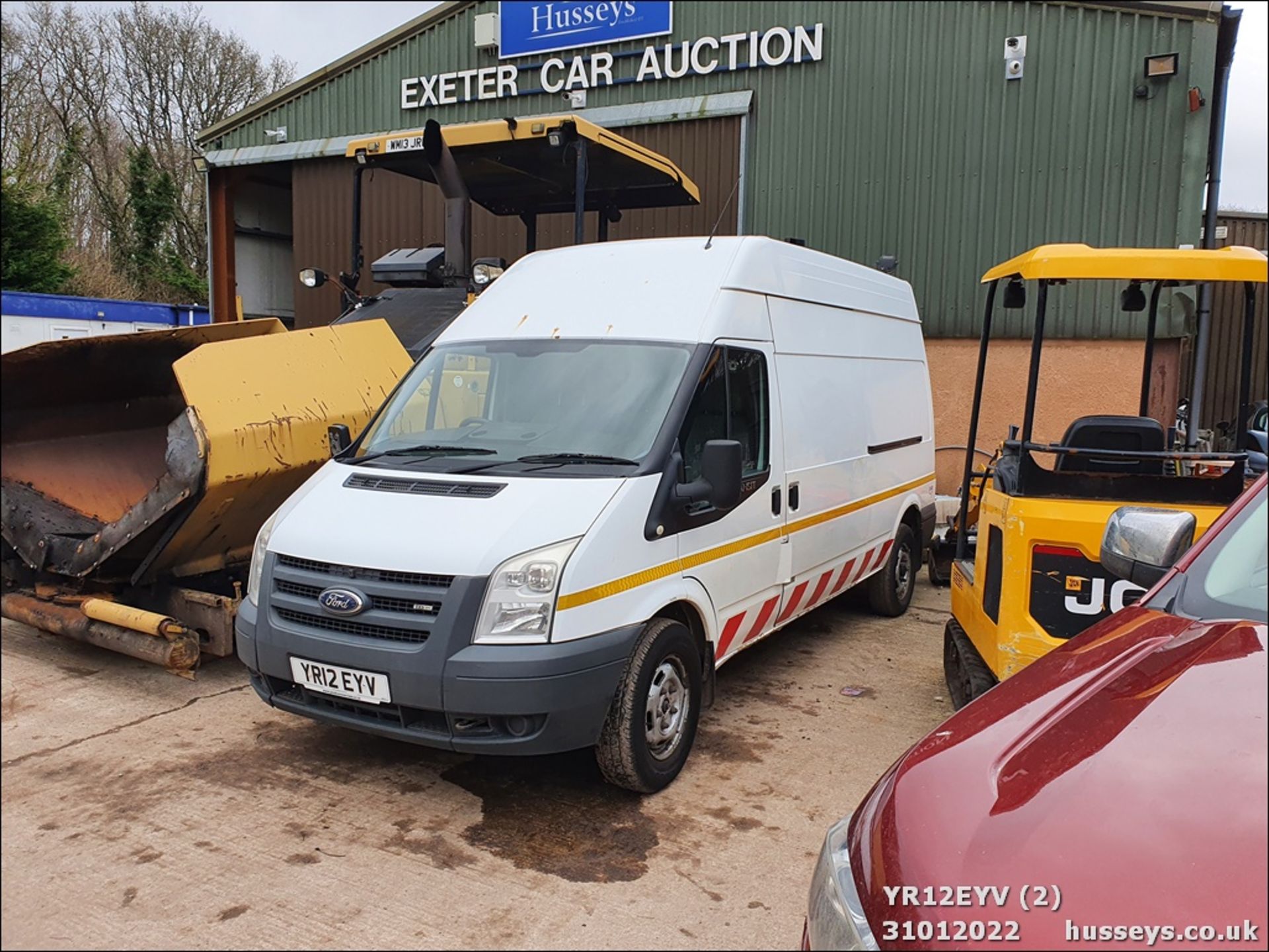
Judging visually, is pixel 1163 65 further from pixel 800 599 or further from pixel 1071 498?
pixel 800 599

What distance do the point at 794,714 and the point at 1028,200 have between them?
758 cm

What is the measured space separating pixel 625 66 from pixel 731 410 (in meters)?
8.89

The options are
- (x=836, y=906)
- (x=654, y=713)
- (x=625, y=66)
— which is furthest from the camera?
(x=625, y=66)

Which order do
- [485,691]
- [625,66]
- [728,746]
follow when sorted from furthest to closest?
[625,66], [728,746], [485,691]

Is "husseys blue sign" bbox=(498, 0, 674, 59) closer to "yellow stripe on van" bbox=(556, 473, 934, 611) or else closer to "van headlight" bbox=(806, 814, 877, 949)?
"yellow stripe on van" bbox=(556, 473, 934, 611)

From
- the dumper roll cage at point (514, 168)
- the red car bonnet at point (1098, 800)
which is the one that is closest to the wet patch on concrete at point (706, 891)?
the red car bonnet at point (1098, 800)

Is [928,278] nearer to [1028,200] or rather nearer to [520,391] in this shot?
[1028,200]

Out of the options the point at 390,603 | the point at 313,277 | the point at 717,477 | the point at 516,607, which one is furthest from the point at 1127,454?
the point at 313,277

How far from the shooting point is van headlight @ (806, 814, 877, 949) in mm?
1773

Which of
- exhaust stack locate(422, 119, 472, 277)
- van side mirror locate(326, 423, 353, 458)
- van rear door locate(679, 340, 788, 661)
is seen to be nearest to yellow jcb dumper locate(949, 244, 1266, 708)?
van rear door locate(679, 340, 788, 661)

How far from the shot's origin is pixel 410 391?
4797 millimetres

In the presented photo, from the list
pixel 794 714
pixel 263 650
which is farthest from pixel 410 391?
pixel 794 714

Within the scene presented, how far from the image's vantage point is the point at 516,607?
347 centimetres

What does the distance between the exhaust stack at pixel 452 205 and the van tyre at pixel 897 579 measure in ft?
13.3
